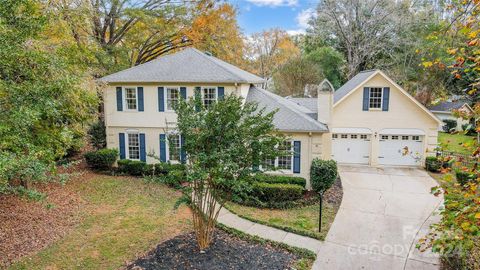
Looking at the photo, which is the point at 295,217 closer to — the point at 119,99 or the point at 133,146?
the point at 133,146

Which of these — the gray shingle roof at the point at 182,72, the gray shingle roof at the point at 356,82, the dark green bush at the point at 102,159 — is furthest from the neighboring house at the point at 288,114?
the dark green bush at the point at 102,159

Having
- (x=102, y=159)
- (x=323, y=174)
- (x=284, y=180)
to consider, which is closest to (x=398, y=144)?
(x=323, y=174)

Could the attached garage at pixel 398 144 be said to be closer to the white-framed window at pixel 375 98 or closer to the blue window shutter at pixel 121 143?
the white-framed window at pixel 375 98

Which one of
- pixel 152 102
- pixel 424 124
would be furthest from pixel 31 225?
pixel 424 124

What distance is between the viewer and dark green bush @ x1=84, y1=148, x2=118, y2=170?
17438mm

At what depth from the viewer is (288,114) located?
52.5 ft

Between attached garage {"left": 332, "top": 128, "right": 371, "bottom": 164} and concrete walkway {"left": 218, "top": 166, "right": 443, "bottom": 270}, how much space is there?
342 cm

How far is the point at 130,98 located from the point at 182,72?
10.5 ft

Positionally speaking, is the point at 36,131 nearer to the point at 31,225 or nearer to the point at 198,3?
the point at 31,225

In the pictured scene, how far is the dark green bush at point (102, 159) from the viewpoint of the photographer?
57.2 feet

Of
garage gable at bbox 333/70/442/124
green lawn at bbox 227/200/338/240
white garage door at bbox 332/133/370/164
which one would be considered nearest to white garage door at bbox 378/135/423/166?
white garage door at bbox 332/133/370/164

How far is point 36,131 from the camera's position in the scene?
10.8 metres

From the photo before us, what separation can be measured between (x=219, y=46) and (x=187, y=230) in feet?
61.9

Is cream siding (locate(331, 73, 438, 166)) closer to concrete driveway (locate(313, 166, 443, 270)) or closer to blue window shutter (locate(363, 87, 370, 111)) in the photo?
blue window shutter (locate(363, 87, 370, 111))
